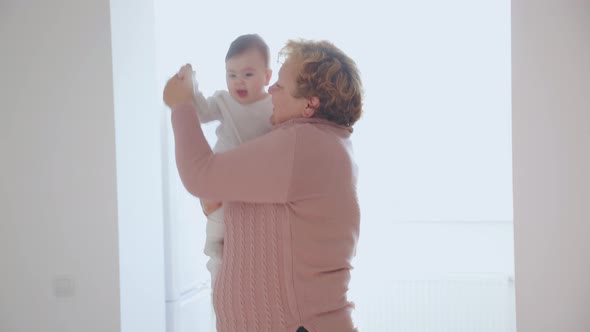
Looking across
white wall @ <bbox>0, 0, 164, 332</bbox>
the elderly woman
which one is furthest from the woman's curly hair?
white wall @ <bbox>0, 0, 164, 332</bbox>

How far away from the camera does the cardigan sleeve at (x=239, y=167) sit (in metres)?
1.15

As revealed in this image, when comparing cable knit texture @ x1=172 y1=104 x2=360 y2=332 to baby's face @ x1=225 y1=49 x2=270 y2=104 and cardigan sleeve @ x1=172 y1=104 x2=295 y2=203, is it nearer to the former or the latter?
cardigan sleeve @ x1=172 y1=104 x2=295 y2=203

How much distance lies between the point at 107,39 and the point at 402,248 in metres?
1.72

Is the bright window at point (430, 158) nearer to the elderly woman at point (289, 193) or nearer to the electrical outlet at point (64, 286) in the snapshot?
the electrical outlet at point (64, 286)

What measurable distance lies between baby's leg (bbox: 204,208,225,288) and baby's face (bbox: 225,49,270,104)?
286mm

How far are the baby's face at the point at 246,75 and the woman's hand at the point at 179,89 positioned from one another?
5.4 inches

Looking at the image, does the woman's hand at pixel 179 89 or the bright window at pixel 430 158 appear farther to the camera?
the bright window at pixel 430 158

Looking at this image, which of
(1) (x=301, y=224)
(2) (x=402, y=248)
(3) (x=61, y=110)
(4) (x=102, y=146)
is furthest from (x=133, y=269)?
(2) (x=402, y=248)

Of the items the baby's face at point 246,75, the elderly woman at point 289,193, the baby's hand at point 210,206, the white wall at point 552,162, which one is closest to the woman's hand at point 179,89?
the elderly woman at point 289,193

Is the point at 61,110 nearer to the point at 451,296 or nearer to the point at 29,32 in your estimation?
the point at 29,32

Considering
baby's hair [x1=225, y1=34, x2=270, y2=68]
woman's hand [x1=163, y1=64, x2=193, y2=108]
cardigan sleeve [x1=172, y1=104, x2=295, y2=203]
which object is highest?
baby's hair [x1=225, y1=34, x2=270, y2=68]

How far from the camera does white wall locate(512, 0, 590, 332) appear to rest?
2031 mm

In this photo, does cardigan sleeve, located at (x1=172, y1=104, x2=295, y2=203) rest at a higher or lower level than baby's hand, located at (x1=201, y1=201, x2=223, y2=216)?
higher

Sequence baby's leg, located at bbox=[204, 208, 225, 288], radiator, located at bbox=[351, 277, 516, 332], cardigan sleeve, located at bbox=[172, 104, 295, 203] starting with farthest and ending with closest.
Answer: radiator, located at bbox=[351, 277, 516, 332]
baby's leg, located at bbox=[204, 208, 225, 288]
cardigan sleeve, located at bbox=[172, 104, 295, 203]
